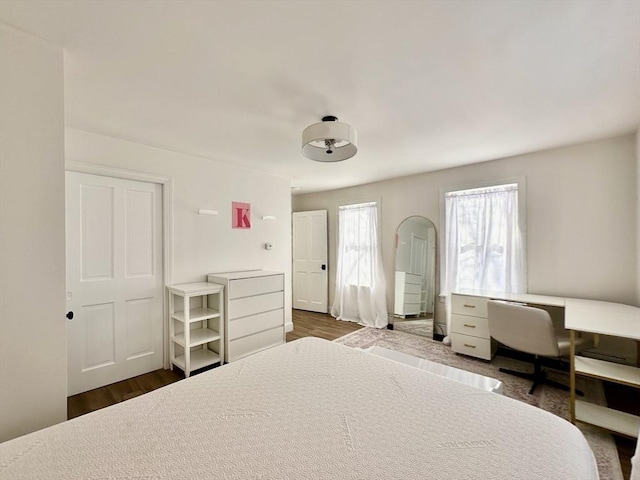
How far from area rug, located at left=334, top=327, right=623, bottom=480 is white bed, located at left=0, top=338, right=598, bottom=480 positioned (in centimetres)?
123

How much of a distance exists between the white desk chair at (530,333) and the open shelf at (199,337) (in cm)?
289

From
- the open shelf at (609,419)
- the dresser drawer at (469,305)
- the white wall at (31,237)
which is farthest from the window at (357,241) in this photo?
the white wall at (31,237)

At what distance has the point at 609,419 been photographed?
189cm

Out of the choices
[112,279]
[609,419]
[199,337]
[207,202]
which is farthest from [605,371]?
[112,279]

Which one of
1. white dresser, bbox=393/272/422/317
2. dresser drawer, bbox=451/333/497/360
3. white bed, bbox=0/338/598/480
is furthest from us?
white dresser, bbox=393/272/422/317

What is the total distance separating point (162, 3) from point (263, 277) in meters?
2.57

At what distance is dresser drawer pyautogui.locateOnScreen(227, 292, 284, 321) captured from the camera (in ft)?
9.89

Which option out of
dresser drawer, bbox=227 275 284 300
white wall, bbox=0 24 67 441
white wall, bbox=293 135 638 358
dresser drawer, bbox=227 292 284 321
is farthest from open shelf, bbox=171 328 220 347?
white wall, bbox=293 135 638 358

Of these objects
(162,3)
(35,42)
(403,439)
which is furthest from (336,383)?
(35,42)

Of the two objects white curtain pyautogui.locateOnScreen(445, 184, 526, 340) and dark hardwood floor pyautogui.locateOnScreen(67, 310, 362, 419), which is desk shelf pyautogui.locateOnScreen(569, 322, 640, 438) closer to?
white curtain pyautogui.locateOnScreen(445, 184, 526, 340)

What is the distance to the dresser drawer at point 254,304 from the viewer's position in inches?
119

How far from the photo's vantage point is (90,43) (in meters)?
1.41

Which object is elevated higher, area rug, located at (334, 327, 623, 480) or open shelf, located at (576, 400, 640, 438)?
open shelf, located at (576, 400, 640, 438)

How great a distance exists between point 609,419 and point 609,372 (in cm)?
31
